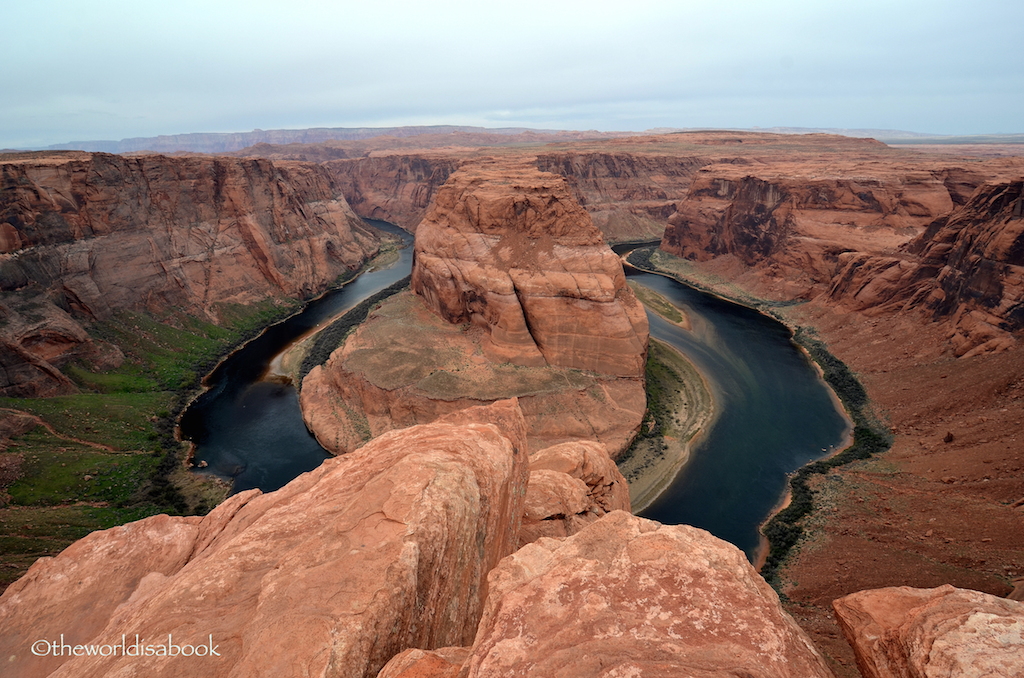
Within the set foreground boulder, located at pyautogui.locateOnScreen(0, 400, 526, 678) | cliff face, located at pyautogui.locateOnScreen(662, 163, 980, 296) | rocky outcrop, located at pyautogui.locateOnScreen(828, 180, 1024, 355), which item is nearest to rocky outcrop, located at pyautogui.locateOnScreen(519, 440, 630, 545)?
foreground boulder, located at pyautogui.locateOnScreen(0, 400, 526, 678)

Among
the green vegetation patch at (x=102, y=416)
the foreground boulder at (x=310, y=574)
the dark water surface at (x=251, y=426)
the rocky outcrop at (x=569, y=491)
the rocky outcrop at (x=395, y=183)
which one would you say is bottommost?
the dark water surface at (x=251, y=426)

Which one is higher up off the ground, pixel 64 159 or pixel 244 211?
pixel 64 159

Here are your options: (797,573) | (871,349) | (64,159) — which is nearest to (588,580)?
(797,573)

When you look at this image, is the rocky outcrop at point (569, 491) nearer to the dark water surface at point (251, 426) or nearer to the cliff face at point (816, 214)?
the dark water surface at point (251, 426)

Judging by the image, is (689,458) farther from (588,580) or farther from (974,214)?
(974,214)

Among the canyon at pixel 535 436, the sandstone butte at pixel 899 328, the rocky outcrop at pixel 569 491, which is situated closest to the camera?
the canyon at pixel 535 436

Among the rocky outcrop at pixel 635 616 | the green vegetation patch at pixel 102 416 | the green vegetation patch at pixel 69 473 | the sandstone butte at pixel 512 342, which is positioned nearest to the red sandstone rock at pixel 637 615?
the rocky outcrop at pixel 635 616

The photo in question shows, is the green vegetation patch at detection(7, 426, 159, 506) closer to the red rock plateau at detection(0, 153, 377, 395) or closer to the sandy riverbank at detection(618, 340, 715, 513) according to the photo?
the red rock plateau at detection(0, 153, 377, 395)
